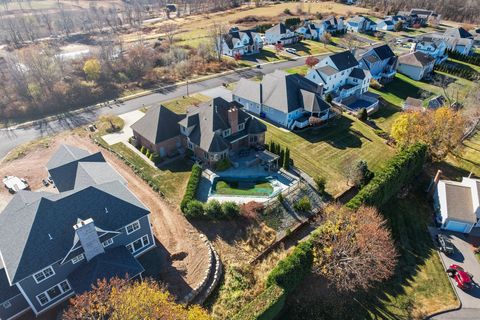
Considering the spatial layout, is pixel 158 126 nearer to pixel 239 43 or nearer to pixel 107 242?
pixel 107 242

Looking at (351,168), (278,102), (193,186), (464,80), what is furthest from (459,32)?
(193,186)

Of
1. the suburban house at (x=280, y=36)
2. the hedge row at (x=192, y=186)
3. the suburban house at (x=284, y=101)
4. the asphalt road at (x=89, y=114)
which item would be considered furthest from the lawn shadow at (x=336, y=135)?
the suburban house at (x=280, y=36)

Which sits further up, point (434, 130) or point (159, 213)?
point (434, 130)

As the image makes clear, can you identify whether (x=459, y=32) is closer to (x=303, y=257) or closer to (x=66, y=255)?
(x=303, y=257)

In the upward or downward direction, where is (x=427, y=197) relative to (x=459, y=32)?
downward

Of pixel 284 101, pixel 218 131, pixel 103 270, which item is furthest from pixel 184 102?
pixel 103 270

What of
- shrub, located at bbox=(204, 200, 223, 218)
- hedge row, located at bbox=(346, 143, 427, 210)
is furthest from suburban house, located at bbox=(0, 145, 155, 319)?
hedge row, located at bbox=(346, 143, 427, 210)
